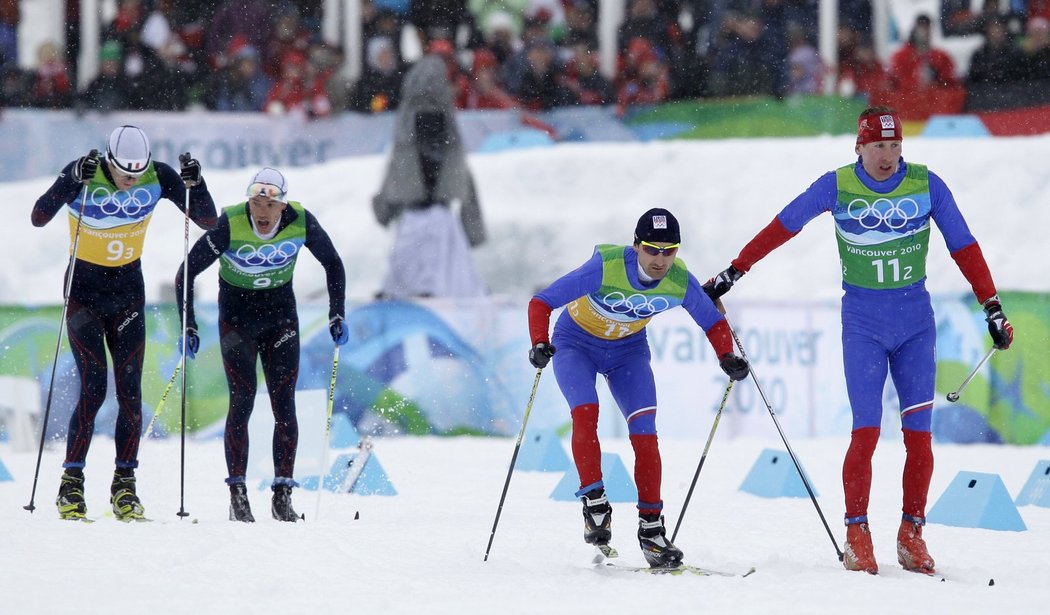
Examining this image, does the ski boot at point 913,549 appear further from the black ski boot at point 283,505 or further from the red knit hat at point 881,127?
the black ski boot at point 283,505

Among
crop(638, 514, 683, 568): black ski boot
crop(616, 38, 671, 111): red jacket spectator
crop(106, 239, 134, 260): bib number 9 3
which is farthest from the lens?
crop(616, 38, 671, 111): red jacket spectator

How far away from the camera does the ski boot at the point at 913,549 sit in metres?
5.92

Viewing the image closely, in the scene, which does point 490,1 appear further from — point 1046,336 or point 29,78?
point 1046,336

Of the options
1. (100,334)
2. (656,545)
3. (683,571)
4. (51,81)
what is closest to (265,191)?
(100,334)

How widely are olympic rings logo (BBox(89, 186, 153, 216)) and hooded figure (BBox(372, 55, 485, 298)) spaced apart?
25.6 ft

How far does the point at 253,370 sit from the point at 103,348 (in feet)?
2.62

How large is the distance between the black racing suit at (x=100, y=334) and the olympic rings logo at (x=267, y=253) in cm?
65

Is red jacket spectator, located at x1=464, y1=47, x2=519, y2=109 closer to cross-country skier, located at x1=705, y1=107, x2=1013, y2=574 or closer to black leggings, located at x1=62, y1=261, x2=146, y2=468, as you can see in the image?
black leggings, located at x1=62, y1=261, x2=146, y2=468

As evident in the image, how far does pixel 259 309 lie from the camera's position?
292 inches

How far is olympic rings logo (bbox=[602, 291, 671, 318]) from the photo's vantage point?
20.2 ft

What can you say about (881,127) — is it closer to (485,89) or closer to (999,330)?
(999,330)

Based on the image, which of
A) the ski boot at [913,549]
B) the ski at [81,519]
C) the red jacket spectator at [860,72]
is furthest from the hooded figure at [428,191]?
the ski boot at [913,549]

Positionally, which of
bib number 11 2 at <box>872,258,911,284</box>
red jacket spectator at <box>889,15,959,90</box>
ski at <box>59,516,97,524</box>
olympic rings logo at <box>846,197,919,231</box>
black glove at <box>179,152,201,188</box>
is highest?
red jacket spectator at <box>889,15,959,90</box>

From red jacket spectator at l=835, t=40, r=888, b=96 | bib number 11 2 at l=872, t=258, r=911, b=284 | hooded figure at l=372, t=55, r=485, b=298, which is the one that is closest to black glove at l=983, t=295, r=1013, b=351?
bib number 11 2 at l=872, t=258, r=911, b=284
